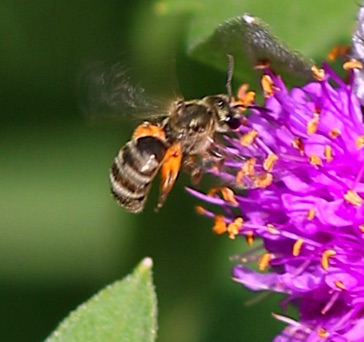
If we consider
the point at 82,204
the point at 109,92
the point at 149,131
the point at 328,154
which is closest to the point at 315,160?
the point at 328,154

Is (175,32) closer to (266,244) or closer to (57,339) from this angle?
Answer: (266,244)

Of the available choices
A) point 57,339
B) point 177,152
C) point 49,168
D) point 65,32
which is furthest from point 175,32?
point 57,339

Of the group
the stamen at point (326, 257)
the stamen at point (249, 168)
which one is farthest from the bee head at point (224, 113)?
the stamen at point (326, 257)

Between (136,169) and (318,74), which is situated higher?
(318,74)

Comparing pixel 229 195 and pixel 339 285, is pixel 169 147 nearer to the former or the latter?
pixel 229 195

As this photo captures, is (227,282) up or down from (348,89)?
down

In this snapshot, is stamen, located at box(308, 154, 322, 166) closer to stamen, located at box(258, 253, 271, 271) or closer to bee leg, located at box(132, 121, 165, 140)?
stamen, located at box(258, 253, 271, 271)

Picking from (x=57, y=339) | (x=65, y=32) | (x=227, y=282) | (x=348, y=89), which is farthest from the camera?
(x=65, y=32)
